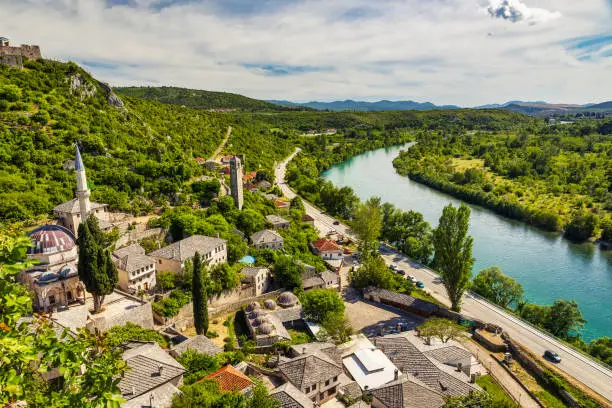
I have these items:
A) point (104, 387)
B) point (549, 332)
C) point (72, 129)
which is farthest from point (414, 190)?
point (104, 387)

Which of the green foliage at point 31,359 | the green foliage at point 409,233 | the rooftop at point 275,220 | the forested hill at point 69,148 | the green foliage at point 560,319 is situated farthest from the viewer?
the rooftop at point 275,220

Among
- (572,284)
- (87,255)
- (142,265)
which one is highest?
(87,255)

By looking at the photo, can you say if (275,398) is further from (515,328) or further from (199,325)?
(515,328)

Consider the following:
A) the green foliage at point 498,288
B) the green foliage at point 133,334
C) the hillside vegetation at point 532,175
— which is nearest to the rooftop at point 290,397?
the green foliage at point 133,334

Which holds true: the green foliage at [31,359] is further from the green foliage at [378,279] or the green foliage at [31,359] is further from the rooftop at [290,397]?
the green foliage at [378,279]

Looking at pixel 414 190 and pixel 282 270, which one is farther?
pixel 414 190

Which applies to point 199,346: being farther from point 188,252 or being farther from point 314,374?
point 188,252

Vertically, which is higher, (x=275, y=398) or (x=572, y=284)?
(x=275, y=398)
